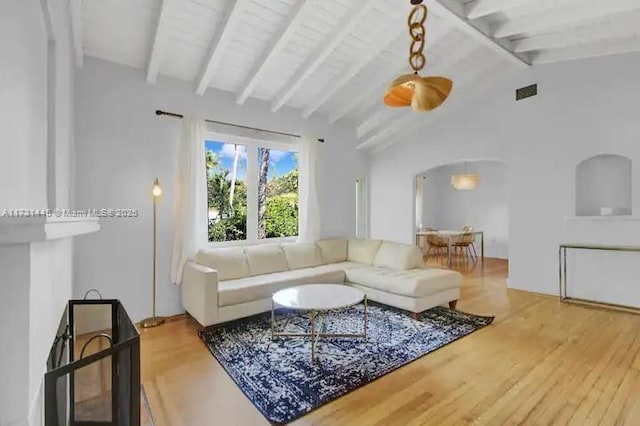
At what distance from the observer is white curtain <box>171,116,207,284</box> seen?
3.83 m

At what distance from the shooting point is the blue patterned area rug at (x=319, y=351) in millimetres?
2234

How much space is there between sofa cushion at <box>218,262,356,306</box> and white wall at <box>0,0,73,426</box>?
2134mm

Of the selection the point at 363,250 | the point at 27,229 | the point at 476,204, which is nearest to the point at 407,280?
the point at 363,250

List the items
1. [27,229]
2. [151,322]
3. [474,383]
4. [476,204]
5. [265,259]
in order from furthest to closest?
[476,204], [265,259], [151,322], [474,383], [27,229]

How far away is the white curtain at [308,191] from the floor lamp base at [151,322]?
2240mm

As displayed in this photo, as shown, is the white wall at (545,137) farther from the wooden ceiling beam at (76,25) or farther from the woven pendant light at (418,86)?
the wooden ceiling beam at (76,25)

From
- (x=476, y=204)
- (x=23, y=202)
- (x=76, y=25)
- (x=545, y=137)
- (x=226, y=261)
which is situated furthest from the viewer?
(x=476, y=204)

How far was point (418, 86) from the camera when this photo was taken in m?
2.39

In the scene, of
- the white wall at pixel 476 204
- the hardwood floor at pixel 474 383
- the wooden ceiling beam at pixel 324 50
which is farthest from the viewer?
→ the white wall at pixel 476 204

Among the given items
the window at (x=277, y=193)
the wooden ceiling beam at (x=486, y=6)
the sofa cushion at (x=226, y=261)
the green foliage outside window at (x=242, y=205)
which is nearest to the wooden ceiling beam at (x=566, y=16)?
the wooden ceiling beam at (x=486, y=6)

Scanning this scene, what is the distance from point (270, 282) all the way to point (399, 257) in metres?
1.80

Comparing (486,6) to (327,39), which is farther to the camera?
(327,39)

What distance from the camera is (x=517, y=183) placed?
505 centimetres

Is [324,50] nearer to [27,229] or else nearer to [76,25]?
[76,25]
